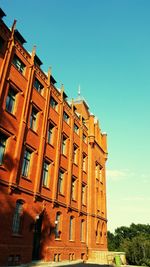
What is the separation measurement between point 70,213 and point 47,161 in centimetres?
624

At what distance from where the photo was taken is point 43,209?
1794 centimetres

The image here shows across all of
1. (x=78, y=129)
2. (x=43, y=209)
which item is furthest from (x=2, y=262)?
(x=78, y=129)

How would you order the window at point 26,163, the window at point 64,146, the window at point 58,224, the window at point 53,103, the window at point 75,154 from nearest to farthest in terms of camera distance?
1. the window at point 26,163
2. the window at point 58,224
3. the window at point 53,103
4. the window at point 64,146
5. the window at point 75,154

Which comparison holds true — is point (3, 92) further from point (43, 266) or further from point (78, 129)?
point (78, 129)

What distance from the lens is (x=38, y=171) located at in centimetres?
1806

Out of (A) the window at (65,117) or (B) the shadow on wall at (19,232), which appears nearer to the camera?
(B) the shadow on wall at (19,232)

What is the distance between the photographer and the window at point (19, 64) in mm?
18066

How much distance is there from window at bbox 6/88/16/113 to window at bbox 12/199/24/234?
6.25m

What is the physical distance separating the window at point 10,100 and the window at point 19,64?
6.94ft

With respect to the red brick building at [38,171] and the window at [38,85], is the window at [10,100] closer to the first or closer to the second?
the red brick building at [38,171]

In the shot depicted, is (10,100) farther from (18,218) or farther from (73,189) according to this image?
(73,189)

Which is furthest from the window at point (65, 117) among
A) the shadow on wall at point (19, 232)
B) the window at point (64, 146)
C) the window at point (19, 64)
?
the shadow on wall at point (19, 232)

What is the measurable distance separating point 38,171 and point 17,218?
154 inches

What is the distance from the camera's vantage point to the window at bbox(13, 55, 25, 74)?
18.1 metres
